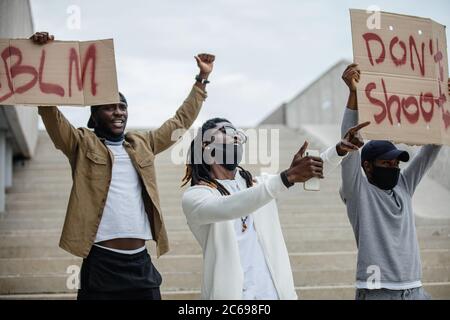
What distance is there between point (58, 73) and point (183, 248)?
2.61 metres

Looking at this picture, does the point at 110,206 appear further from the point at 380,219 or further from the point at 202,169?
the point at 380,219

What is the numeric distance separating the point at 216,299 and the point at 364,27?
Result: 1566mm

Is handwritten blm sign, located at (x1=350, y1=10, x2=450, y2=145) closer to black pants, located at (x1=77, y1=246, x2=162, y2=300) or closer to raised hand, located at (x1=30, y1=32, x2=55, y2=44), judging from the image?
black pants, located at (x1=77, y1=246, x2=162, y2=300)

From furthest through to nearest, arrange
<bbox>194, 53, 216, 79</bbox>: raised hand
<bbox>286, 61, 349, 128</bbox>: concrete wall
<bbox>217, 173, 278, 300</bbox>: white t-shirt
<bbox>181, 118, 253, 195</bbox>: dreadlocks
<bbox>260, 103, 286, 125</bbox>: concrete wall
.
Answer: <bbox>260, 103, 286, 125</bbox>: concrete wall
<bbox>286, 61, 349, 128</bbox>: concrete wall
<bbox>194, 53, 216, 79</bbox>: raised hand
<bbox>181, 118, 253, 195</bbox>: dreadlocks
<bbox>217, 173, 278, 300</bbox>: white t-shirt

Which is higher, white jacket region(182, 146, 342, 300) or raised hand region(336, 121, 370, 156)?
raised hand region(336, 121, 370, 156)

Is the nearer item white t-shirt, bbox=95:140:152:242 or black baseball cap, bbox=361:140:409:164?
white t-shirt, bbox=95:140:152:242

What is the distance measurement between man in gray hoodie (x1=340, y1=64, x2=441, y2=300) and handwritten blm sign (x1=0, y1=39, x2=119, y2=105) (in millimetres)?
1165

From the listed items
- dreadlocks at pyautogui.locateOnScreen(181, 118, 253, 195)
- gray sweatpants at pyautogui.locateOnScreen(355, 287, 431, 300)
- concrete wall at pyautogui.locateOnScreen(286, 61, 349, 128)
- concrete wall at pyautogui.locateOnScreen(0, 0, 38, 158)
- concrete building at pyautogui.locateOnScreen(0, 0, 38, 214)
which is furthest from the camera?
concrete wall at pyautogui.locateOnScreen(286, 61, 349, 128)

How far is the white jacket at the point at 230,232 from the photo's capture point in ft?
8.32

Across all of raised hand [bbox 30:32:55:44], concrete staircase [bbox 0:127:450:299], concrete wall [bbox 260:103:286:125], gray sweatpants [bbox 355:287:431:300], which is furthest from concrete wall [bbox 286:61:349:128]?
raised hand [bbox 30:32:55:44]

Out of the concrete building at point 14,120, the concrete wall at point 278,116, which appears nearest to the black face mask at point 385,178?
the concrete building at point 14,120

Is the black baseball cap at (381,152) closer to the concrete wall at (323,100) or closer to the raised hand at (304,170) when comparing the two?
the raised hand at (304,170)

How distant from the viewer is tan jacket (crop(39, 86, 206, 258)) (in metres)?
2.99
